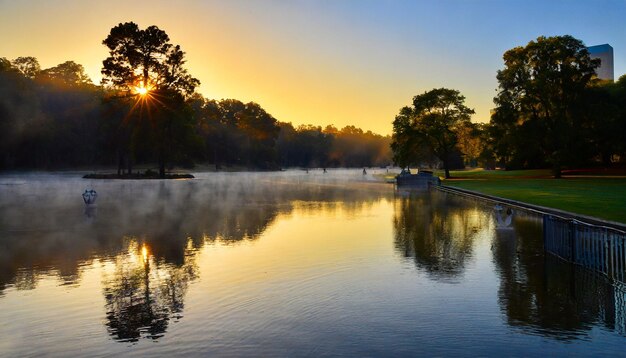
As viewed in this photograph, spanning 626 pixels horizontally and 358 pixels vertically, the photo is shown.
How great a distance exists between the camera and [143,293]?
346 inches

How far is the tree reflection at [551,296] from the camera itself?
699cm

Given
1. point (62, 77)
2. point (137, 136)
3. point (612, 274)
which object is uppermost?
point (62, 77)

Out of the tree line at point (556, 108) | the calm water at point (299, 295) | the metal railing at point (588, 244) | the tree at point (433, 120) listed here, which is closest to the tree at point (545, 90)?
the tree line at point (556, 108)

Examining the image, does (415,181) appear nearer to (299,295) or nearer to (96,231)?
(96,231)

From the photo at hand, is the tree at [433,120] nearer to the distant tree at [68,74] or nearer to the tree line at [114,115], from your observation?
the tree line at [114,115]

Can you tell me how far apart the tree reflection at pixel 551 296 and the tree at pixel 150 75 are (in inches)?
2695

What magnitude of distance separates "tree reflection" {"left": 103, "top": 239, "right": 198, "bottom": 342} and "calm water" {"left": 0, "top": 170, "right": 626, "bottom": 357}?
3 centimetres

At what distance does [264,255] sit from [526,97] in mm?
55511

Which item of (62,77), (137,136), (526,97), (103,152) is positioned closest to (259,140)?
(62,77)

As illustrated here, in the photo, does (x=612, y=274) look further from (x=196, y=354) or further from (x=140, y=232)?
(x=140, y=232)

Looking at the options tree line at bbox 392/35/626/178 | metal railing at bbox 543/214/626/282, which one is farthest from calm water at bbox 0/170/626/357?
tree line at bbox 392/35/626/178

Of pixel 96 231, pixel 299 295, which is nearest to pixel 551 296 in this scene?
pixel 299 295

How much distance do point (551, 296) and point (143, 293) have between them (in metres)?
6.23

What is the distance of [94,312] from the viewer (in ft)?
25.1
